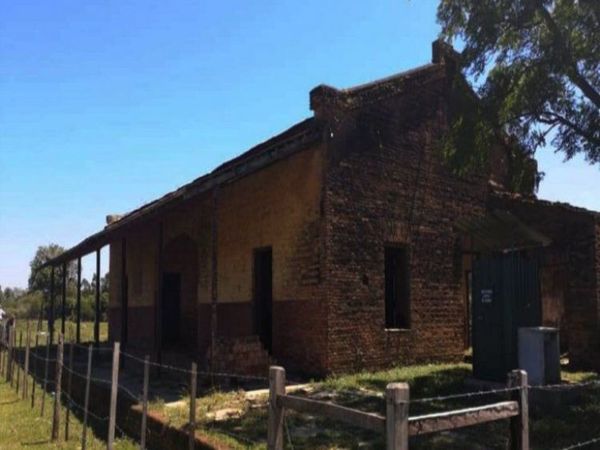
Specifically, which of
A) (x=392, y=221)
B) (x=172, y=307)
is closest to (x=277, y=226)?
(x=392, y=221)

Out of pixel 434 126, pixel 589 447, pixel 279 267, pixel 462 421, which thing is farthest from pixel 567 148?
pixel 462 421

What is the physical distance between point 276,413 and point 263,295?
425 inches

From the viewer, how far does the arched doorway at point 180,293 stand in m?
20.4

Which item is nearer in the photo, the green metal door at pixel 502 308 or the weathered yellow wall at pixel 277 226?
the green metal door at pixel 502 308

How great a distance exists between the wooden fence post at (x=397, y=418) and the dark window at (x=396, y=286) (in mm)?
11257

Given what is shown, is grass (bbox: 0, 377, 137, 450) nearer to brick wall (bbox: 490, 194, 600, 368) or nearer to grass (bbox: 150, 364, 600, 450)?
grass (bbox: 150, 364, 600, 450)

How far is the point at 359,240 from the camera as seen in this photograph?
527 inches

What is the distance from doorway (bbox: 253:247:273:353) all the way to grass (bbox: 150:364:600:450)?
3.04 m

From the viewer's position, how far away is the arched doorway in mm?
20359

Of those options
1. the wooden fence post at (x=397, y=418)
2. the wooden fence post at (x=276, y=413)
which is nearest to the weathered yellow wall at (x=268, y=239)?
the wooden fence post at (x=276, y=413)

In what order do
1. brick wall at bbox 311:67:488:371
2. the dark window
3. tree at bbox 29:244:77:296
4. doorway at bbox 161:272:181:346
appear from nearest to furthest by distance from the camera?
brick wall at bbox 311:67:488:371
the dark window
doorway at bbox 161:272:181:346
tree at bbox 29:244:77:296

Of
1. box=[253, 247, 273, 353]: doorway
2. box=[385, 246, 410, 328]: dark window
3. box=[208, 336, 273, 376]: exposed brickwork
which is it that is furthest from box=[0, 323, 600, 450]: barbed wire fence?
box=[385, 246, 410, 328]: dark window

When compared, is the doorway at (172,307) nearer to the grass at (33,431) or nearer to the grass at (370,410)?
the grass at (33,431)

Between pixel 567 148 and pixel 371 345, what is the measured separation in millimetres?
5714
